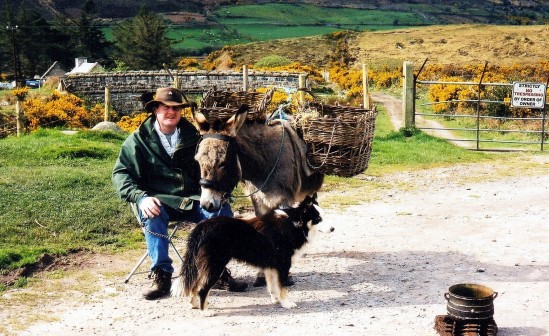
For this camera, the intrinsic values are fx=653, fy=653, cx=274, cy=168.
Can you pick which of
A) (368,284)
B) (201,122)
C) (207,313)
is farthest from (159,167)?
(368,284)

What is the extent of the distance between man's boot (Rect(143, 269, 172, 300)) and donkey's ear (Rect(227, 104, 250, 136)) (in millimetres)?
1669

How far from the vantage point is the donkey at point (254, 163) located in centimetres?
601

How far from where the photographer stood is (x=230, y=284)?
22.8 feet

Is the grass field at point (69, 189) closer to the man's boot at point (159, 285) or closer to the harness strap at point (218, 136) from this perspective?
the man's boot at point (159, 285)

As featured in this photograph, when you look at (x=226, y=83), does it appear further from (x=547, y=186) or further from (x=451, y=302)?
(x=451, y=302)

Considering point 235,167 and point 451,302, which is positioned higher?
point 235,167

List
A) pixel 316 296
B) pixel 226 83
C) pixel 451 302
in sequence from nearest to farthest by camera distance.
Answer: pixel 451 302
pixel 316 296
pixel 226 83

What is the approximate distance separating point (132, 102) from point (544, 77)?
22551mm

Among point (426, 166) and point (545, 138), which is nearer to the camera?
point (426, 166)

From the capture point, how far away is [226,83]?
115ft

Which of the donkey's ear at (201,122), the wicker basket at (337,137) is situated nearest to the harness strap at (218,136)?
the donkey's ear at (201,122)

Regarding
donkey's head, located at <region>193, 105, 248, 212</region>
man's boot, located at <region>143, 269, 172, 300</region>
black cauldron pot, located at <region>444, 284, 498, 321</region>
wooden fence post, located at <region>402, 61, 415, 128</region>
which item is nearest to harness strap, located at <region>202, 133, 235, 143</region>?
donkey's head, located at <region>193, 105, 248, 212</region>

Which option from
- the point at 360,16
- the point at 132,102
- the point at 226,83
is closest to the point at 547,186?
the point at 226,83

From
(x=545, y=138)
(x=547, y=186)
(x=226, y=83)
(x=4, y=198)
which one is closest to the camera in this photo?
(x=4, y=198)
